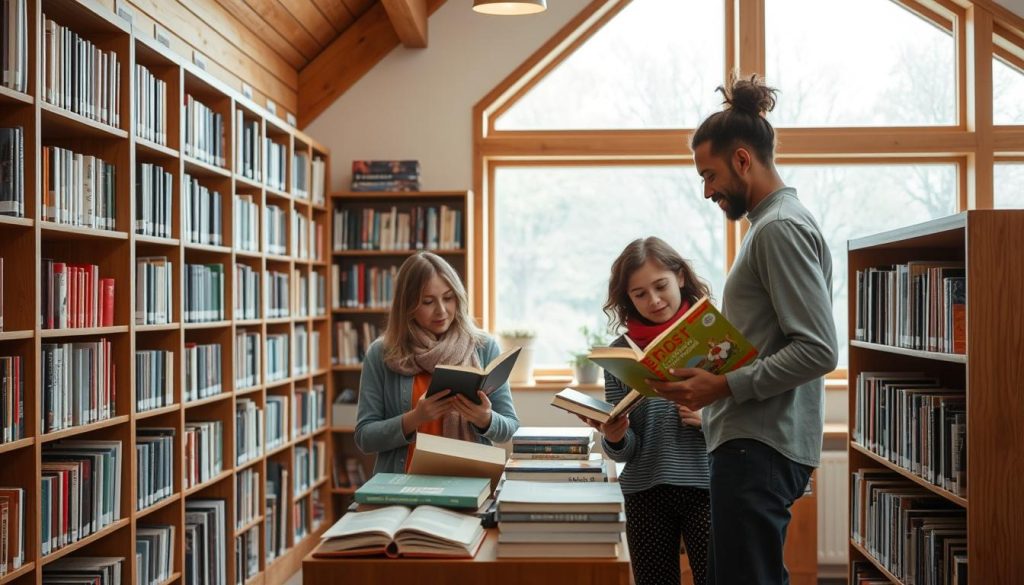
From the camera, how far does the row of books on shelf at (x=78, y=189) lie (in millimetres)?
2703

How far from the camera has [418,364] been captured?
2.71 meters

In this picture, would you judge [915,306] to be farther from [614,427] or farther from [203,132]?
[203,132]

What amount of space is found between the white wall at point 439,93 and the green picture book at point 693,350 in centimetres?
361

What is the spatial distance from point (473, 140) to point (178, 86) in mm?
2234

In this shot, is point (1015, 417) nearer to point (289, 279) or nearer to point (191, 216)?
point (191, 216)

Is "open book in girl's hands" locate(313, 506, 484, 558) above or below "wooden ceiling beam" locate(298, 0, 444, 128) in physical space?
below

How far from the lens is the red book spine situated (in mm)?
2998

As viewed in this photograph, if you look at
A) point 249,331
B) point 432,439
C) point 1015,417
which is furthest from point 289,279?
point 1015,417

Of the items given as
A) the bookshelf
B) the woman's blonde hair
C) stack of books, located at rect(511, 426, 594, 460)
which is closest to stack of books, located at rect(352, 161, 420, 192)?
the bookshelf

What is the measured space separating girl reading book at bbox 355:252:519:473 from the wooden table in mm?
782

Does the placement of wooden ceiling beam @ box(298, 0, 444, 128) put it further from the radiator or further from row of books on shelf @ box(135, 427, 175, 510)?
the radiator

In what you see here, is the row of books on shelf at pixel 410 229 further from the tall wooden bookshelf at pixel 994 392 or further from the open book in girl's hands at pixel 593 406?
the tall wooden bookshelf at pixel 994 392

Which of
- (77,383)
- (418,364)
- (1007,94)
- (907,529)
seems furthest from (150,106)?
(1007,94)

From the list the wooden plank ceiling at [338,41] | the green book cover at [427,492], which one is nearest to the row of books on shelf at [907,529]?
the green book cover at [427,492]
